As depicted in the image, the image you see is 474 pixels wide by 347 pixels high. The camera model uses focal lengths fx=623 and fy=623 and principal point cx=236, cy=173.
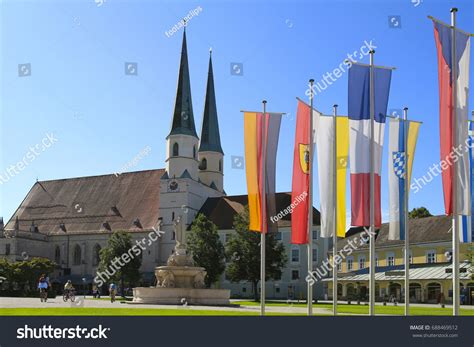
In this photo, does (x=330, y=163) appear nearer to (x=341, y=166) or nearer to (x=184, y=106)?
(x=341, y=166)

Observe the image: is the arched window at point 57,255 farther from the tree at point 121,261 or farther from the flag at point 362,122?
the flag at point 362,122

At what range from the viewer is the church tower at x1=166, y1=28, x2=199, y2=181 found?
3593 inches

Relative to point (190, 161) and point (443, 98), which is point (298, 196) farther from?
point (190, 161)

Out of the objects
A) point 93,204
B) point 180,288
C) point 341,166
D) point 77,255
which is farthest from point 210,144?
point 341,166

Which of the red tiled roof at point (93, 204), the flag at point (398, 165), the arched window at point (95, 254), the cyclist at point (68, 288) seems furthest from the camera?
the red tiled roof at point (93, 204)

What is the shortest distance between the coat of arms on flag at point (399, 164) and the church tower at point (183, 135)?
214 feet

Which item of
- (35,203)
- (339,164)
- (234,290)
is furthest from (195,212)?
(339,164)

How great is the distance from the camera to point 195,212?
93875mm

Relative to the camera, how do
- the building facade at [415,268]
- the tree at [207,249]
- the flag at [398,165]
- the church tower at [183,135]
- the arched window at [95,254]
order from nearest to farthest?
1. the flag at [398,165]
2. the building facade at [415,268]
3. the tree at [207,249]
4. the church tower at [183,135]
5. the arched window at [95,254]

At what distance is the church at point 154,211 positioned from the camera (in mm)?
86688

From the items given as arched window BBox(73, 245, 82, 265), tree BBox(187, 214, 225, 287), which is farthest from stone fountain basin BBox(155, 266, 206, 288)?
arched window BBox(73, 245, 82, 265)

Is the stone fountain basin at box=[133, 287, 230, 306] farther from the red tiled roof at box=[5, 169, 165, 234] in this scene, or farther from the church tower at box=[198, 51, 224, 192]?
the church tower at box=[198, 51, 224, 192]

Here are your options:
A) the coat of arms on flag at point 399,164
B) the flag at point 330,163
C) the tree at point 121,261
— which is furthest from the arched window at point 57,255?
the coat of arms on flag at point 399,164

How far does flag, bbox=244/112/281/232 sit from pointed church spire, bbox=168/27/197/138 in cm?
6446
